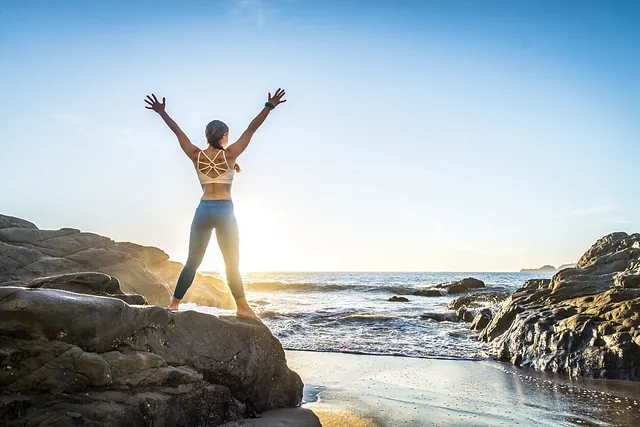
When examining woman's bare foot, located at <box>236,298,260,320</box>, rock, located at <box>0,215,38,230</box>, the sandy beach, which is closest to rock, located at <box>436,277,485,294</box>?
the sandy beach

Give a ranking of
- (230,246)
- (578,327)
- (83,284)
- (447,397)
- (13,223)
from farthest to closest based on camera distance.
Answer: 1. (13,223)
2. (578,327)
3. (447,397)
4. (230,246)
5. (83,284)

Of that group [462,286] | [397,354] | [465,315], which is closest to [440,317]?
[465,315]

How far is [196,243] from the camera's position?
5566 millimetres

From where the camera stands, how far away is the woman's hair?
18.5ft

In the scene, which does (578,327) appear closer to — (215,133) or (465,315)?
(215,133)

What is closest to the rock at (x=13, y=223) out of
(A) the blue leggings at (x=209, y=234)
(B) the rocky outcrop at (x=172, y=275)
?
(B) the rocky outcrop at (x=172, y=275)

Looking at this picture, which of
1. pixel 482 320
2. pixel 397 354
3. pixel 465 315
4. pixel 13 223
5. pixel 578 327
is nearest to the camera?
pixel 578 327

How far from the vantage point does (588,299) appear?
11000mm

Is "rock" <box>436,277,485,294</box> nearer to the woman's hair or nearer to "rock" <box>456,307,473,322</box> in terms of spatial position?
"rock" <box>456,307,473,322</box>

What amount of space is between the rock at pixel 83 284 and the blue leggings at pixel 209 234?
0.82 m

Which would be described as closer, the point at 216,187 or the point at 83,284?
the point at 83,284

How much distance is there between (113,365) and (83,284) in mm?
1749

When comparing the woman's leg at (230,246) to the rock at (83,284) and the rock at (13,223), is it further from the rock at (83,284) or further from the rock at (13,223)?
the rock at (13,223)

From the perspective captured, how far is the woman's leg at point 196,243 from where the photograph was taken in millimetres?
5488
